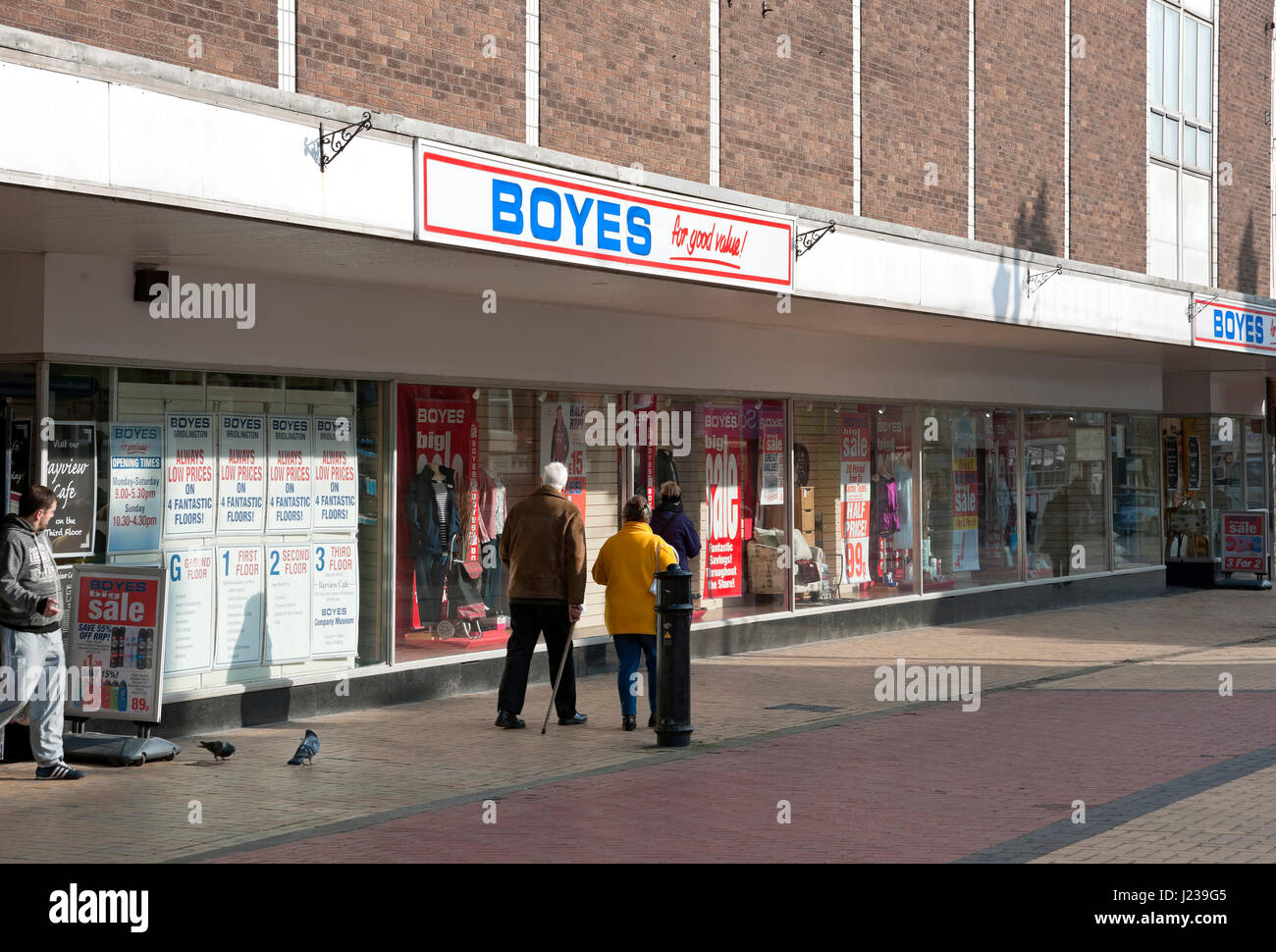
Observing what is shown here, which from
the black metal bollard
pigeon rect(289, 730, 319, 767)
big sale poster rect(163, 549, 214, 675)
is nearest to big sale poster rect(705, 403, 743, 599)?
the black metal bollard

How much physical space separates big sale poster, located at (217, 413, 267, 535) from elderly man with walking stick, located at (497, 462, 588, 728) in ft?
6.28

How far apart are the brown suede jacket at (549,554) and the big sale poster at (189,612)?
7.07 ft

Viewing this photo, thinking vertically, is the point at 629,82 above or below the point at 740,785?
above

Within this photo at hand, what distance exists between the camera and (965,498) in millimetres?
18891

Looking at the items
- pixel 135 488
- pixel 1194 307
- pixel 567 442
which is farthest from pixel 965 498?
pixel 135 488

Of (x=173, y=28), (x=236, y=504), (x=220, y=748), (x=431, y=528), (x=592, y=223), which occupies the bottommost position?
(x=220, y=748)

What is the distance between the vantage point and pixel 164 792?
827 cm

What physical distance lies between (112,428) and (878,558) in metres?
10.1

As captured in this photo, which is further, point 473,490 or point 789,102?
point 789,102

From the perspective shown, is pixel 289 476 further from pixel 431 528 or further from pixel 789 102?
pixel 789 102

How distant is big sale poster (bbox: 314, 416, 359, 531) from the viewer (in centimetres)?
1117

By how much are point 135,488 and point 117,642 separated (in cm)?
116

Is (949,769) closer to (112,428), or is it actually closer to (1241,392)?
(112,428)

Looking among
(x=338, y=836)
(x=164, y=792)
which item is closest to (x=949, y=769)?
(x=338, y=836)
